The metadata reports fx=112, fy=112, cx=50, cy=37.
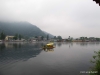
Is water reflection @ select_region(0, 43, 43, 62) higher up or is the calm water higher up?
water reflection @ select_region(0, 43, 43, 62)

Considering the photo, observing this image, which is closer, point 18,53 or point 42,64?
point 42,64

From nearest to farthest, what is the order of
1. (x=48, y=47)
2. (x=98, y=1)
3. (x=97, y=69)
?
(x=98, y=1), (x=97, y=69), (x=48, y=47)

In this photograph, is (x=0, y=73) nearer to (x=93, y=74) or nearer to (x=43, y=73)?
(x=43, y=73)

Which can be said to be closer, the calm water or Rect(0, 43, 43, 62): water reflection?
the calm water

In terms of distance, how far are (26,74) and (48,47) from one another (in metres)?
78.6

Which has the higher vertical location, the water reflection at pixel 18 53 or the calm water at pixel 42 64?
the water reflection at pixel 18 53

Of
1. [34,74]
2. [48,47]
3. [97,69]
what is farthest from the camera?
[48,47]

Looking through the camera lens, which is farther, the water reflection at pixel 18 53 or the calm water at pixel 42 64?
the water reflection at pixel 18 53

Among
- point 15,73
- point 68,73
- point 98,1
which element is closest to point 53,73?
point 68,73

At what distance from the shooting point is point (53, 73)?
99.0 ft

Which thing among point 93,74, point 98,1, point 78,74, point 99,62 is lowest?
point 78,74

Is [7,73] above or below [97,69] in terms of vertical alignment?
below

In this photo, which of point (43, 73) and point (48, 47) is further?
point (48, 47)

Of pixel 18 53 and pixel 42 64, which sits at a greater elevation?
pixel 18 53
